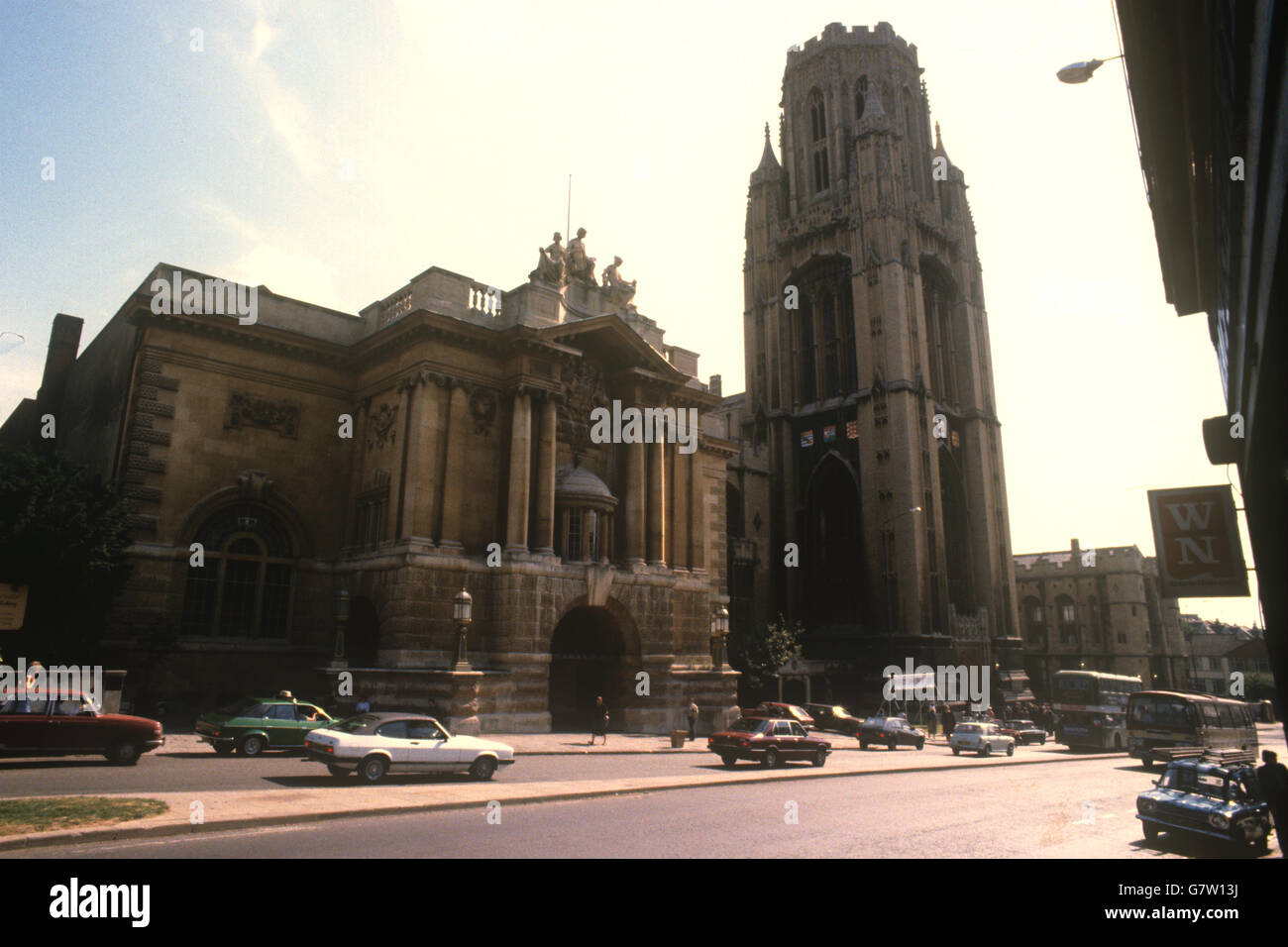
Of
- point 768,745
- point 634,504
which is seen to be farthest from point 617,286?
point 768,745

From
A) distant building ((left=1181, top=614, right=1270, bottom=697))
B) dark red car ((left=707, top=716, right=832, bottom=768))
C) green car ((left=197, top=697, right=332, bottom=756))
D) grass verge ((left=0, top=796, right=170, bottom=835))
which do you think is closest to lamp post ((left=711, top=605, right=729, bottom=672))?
dark red car ((left=707, top=716, right=832, bottom=768))

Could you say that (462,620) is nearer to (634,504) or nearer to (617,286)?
(634,504)

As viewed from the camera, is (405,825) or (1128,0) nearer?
(1128,0)

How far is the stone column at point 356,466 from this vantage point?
3253 centimetres

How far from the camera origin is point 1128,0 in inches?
398

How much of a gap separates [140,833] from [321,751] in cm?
→ 582

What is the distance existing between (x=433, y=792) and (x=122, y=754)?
746 cm

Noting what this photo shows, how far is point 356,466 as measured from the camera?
109 ft

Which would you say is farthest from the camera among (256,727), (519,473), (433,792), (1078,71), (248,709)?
(519,473)

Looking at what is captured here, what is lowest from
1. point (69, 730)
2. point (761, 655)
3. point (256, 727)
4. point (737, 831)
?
point (737, 831)

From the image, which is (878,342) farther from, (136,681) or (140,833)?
(140,833)

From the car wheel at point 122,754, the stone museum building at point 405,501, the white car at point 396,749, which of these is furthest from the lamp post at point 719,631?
the car wheel at point 122,754

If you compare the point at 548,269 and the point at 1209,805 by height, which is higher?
the point at 548,269
